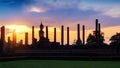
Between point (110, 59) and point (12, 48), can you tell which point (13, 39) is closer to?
point (12, 48)

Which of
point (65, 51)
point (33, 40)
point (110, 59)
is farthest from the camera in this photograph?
point (33, 40)

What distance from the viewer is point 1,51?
33.2 metres

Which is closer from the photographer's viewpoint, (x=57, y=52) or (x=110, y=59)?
(x=110, y=59)

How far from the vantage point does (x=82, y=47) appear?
3631 centimetres

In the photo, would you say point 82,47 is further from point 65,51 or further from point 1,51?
point 1,51

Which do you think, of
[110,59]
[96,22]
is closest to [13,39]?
[96,22]

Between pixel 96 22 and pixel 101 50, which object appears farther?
pixel 96 22

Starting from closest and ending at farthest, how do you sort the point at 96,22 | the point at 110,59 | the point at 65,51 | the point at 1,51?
the point at 110,59 < the point at 1,51 < the point at 65,51 < the point at 96,22

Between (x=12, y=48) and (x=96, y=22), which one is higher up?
(x=96, y=22)

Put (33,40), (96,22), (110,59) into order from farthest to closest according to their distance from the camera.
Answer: (33,40) < (96,22) < (110,59)

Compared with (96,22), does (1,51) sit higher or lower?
lower

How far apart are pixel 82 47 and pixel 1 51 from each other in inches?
383

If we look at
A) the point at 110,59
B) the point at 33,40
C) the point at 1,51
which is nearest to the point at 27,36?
the point at 33,40

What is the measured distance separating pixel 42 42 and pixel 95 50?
28.5 feet
